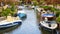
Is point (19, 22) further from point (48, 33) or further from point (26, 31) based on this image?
point (48, 33)

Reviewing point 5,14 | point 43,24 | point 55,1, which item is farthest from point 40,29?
point 55,1

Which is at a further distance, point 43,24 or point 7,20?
point 7,20

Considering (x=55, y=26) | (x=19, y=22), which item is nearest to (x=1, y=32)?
(x=19, y=22)

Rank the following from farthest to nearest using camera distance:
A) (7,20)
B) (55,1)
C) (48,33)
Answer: (55,1) → (7,20) → (48,33)

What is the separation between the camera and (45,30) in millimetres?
11742

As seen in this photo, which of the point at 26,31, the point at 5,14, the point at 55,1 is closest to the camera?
the point at 26,31

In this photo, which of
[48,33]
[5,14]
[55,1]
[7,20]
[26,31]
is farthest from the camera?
[55,1]

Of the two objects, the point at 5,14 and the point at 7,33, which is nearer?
the point at 7,33

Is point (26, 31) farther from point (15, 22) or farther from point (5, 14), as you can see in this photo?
point (5, 14)

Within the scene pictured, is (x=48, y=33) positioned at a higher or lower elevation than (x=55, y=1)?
lower

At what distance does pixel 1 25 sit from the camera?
12.4 metres

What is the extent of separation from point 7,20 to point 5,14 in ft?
5.04

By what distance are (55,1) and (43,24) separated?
770 centimetres

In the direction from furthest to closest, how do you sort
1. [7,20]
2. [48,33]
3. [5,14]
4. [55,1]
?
[55,1] → [5,14] → [7,20] → [48,33]
